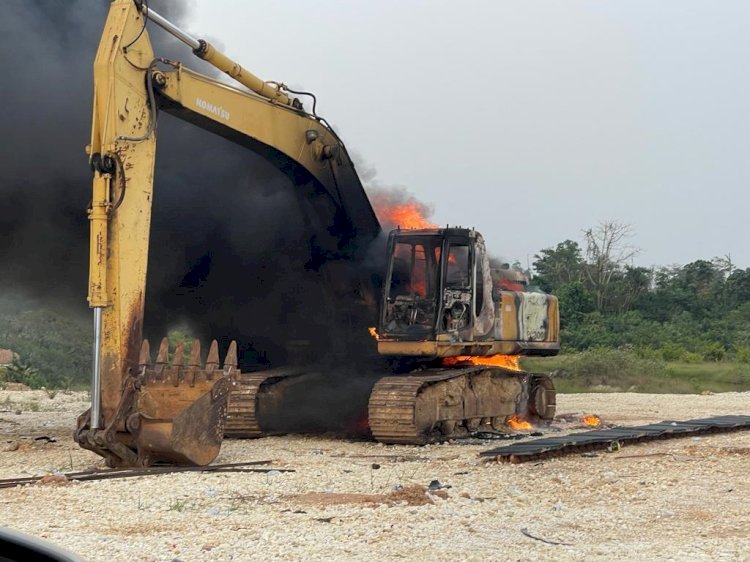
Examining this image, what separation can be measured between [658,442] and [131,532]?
343 inches

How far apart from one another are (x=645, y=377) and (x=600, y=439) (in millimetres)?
19711

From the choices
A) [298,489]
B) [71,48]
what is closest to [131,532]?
[298,489]

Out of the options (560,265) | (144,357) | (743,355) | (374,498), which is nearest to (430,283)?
(144,357)

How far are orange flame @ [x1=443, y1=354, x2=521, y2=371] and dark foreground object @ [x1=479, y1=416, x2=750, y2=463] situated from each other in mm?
2325

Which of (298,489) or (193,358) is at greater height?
(193,358)

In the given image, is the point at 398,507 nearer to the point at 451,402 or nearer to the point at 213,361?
the point at 213,361

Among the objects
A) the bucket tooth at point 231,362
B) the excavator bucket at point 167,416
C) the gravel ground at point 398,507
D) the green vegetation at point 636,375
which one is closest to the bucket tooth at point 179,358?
the excavator bucket at point 167,416

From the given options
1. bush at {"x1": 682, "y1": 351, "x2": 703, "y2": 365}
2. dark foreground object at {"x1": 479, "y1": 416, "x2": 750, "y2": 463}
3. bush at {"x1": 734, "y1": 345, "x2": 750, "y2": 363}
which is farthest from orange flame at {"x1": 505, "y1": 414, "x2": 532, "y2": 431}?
bush at {"x1": 734, "y1": 345, "x2": 750, "y2": 363}

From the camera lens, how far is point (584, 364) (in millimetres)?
33688

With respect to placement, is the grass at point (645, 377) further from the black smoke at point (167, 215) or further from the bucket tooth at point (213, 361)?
the bucket tooth at point (213, 361)

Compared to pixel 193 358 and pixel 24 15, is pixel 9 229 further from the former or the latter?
pixel 193 358

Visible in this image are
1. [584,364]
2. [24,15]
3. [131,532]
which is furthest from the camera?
[584,364]

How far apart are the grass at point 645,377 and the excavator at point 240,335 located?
1412 cm

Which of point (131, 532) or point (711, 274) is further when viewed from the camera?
point (711, 274)
